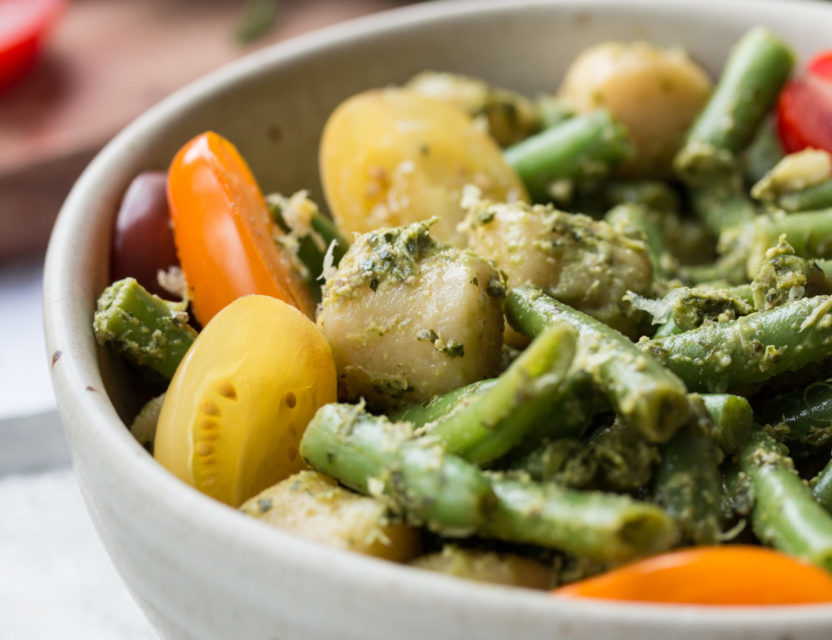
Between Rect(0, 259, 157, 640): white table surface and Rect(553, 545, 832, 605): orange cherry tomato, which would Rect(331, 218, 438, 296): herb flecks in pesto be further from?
Rect(0, 259, 157, 640): white table surface

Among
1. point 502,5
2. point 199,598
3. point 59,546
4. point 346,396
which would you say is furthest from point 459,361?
point 502,5

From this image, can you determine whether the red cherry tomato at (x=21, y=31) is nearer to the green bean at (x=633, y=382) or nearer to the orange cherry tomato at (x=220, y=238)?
the orange cherry tomato at (x=220, y=238)

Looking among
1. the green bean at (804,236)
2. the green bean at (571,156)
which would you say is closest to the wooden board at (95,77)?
the green bean at (571,156)

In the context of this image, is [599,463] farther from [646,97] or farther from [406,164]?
[646,97]

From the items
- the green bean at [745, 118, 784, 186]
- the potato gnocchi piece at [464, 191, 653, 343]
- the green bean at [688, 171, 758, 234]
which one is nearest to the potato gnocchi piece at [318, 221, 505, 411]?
the potato gnocchi piece at [464, 191, 653, 343]

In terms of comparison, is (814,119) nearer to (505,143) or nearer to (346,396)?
(505,143)

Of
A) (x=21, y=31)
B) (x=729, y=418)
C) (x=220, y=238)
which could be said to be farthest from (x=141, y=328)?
(x=21, y=31)
